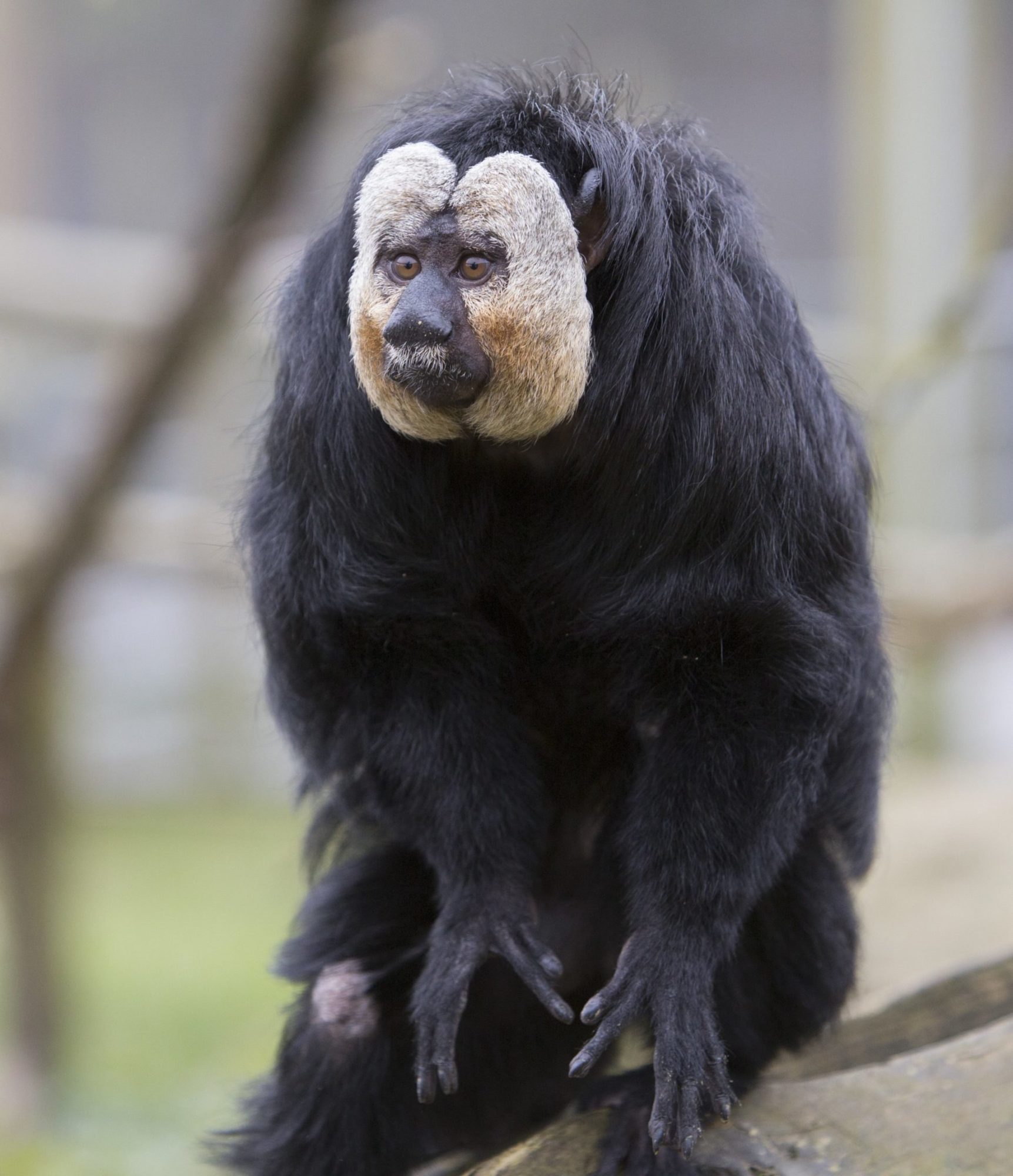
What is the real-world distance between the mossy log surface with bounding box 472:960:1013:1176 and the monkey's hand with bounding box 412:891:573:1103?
187 millimetres

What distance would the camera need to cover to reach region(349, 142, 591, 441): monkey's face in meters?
2.14

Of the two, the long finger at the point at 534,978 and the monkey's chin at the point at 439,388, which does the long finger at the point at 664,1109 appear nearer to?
the long finger at the point at 534,978

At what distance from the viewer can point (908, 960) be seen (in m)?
4.54

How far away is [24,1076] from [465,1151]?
3.58 meters

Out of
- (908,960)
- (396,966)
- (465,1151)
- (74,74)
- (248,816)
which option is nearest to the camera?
(396,966)

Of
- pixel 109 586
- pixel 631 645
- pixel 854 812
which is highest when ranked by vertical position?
pixel 631 645

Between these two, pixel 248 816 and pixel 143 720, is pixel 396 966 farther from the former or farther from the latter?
pixel 143 720

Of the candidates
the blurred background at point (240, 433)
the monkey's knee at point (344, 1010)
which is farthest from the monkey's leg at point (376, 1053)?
the blurred background at point (240, 433)

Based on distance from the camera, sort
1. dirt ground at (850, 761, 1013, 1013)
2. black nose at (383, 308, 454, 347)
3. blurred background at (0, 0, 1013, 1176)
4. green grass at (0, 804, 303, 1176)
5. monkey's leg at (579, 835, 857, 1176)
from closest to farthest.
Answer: black nose at (383, 308, 454, 347), monkey's leg at (579, 835, 857, 1176), dirt ground at (850, 761, 1013, 1013), blurred background at (0, 0, 1013, 1176), green grass at (0, 804, 303, 1176)

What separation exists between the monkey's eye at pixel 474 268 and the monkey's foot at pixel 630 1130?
134 cm

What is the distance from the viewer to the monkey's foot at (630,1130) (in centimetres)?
228

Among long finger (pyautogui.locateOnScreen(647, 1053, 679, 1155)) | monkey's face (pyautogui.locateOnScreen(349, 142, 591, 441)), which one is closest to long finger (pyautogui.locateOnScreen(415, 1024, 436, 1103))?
long finger (pyautogui.locateOnScreen(647, 1053, 679, 1155))

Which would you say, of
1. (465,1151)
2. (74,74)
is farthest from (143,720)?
(465,1151)

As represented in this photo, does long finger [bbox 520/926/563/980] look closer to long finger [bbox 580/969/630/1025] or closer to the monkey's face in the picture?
long finger [bbox 580/969/630/1025]
